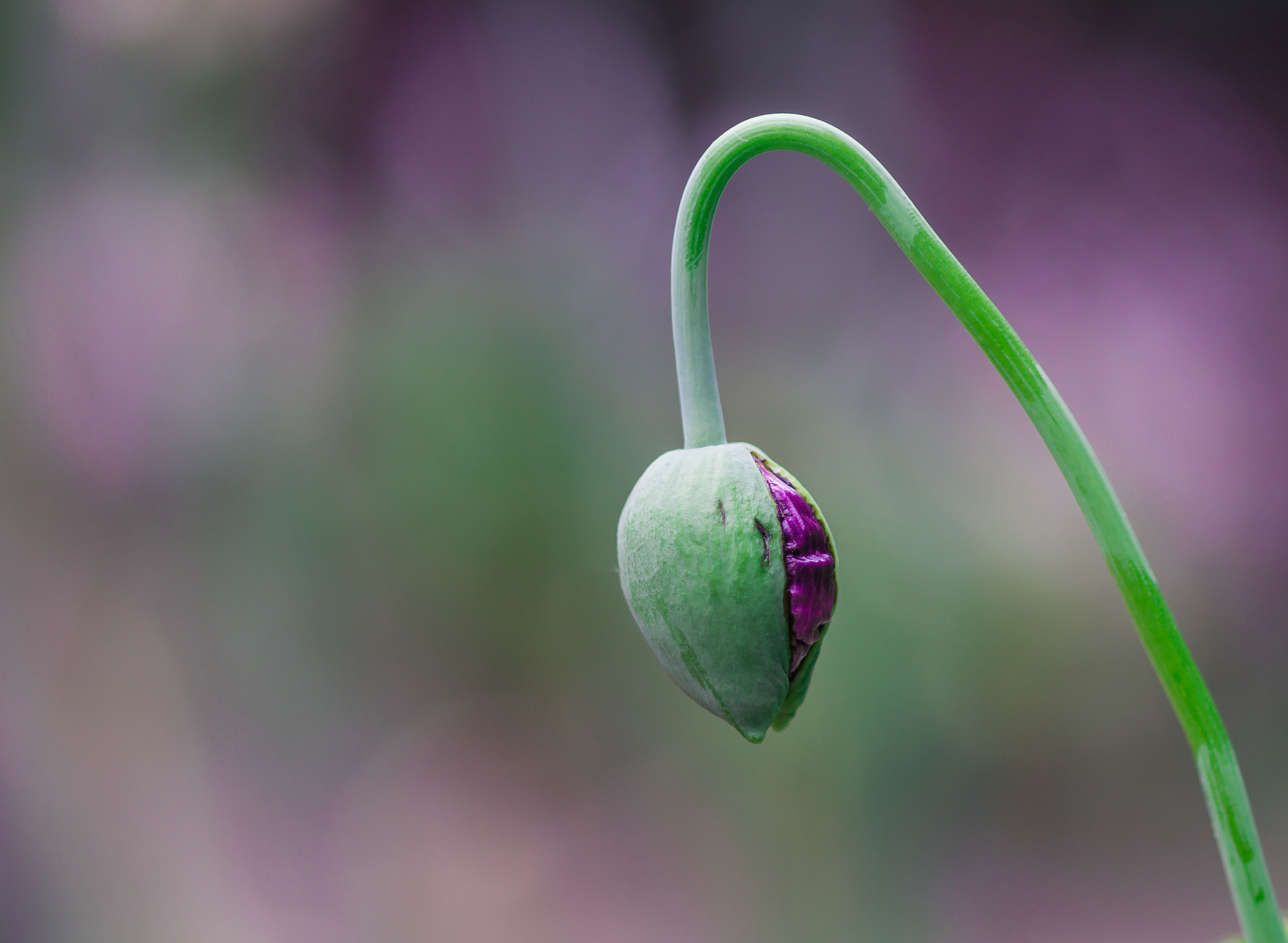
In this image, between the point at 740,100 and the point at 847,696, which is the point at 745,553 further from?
the point at 740,100

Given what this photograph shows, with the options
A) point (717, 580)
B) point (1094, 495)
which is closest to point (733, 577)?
point (717, 580)

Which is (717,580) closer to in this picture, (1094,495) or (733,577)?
(733,577)
